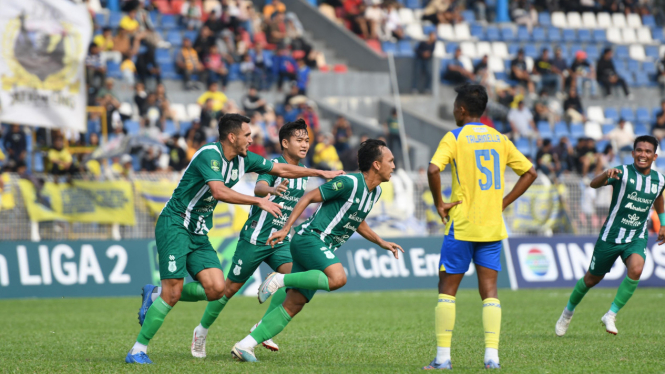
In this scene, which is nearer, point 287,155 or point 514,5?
point 287,155

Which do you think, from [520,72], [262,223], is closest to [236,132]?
[262,223]

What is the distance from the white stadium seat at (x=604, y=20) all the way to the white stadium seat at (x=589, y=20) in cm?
17

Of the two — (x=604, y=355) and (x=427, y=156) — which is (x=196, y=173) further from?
(x=427, y=156)

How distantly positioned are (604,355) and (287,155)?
3.57 m

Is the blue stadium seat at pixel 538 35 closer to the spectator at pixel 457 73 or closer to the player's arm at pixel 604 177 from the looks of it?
the spectator at pixel 457 73

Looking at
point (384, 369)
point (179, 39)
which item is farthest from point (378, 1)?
point (384, 369)

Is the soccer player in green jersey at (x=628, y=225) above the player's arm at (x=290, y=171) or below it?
below

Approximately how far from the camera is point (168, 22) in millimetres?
24859

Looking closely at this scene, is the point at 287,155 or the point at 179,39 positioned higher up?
the point at 179,39

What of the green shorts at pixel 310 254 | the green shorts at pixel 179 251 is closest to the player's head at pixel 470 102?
the green shorts at pixel 310 254

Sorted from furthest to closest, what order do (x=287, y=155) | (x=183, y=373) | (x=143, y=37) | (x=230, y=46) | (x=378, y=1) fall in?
(x=378, y=1) → (x=230, y=46) → (x=143, y=37) → (x=287, y=155) → (x=183, y=373)

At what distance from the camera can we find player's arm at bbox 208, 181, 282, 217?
7.24 m

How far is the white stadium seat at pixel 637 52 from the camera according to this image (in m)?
31.3

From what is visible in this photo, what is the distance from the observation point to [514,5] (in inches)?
1249
